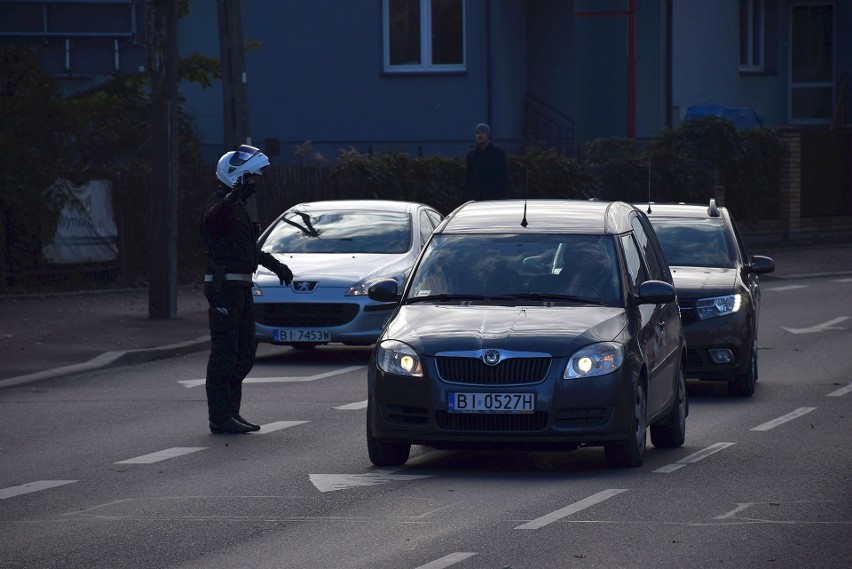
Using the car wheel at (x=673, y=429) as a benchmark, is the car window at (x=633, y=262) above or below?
above

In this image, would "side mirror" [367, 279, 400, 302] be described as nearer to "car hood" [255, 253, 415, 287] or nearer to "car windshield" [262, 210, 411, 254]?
"car hood" [255, 253, 415, 287]

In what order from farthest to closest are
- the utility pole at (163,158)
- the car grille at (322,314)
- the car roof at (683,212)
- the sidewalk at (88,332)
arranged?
1. the utility pole at (163,158)
2. the car grille at (322,314)
3. the sidewalk at (88,332)
4. the car roof at (683,212)

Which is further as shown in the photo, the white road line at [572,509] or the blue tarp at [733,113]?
the blue tarp at [733,113]

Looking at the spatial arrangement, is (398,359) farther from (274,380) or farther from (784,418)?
(274,380)

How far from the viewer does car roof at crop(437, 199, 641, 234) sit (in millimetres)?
11250

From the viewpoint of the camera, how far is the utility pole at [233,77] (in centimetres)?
2144

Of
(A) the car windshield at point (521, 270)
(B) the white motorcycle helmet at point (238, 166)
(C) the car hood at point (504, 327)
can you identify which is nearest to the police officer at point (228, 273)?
(B) the white motorcycle helmet at point (238, 166)

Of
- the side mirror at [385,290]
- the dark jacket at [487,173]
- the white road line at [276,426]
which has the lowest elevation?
the white road line at [276,426]

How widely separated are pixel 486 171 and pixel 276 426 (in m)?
11.1

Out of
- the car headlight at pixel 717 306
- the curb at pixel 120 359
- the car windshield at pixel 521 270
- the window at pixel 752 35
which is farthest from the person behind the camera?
the window at pixel 752 35

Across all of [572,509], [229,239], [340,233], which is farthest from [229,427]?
[340,233]

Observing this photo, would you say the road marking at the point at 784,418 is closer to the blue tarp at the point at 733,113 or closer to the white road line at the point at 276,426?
the white road line at the point at 276,426

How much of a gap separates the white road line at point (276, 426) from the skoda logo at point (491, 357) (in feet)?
9.49

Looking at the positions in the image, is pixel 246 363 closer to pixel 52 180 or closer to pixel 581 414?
pixel 581 414
